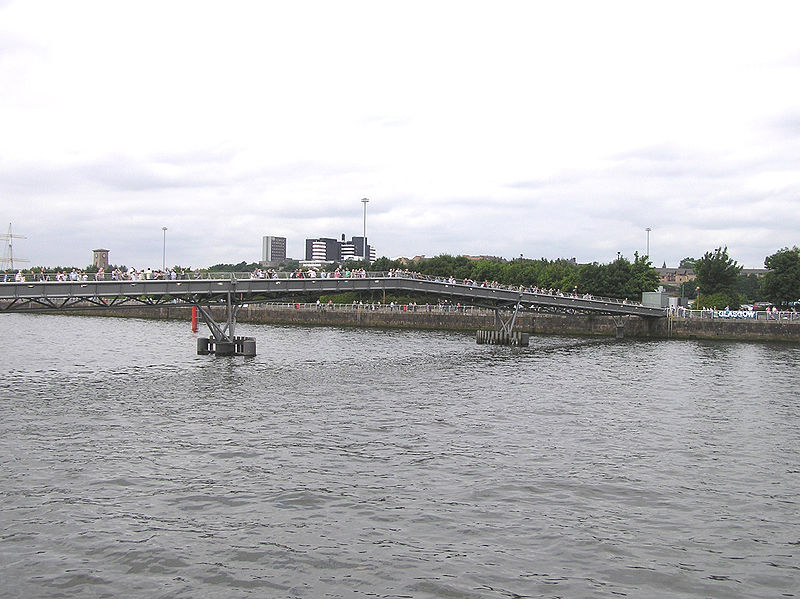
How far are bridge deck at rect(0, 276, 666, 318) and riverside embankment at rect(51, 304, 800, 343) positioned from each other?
2.73 meters

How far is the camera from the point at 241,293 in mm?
60406

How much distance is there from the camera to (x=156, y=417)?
3247 centimetres

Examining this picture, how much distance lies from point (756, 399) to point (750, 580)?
1051 inches

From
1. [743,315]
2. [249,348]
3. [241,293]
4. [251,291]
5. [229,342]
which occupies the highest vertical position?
[251,291]

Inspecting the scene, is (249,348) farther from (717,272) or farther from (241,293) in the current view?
(717,272)

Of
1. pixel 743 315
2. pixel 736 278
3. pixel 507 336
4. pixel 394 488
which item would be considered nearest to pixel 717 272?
pixel 736 278

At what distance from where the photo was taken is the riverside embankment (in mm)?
82812

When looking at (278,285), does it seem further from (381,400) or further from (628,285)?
(628,285)

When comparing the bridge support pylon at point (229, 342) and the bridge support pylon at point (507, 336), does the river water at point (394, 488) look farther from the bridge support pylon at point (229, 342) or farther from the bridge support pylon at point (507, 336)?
the bridge support pylon at point (507, 336)

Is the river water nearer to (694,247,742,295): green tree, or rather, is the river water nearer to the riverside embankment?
the riverside embankment

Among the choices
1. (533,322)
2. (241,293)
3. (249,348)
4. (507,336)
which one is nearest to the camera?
(249,348)

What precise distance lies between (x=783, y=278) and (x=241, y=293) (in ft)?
232

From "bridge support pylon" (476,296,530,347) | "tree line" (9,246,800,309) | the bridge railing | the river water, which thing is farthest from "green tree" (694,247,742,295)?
the river water

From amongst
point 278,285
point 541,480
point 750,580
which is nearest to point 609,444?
point 541,480
